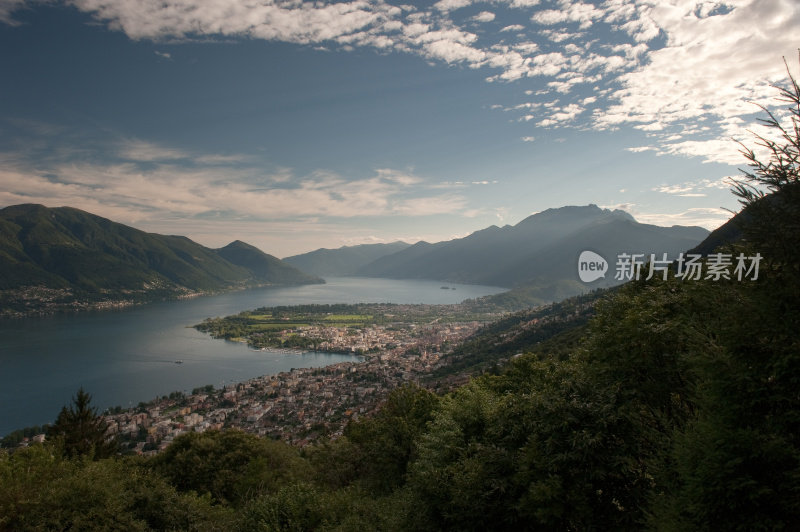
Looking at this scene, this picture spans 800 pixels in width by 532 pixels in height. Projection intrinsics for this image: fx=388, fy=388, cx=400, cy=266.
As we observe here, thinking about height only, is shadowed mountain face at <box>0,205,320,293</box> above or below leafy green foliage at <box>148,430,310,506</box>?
above

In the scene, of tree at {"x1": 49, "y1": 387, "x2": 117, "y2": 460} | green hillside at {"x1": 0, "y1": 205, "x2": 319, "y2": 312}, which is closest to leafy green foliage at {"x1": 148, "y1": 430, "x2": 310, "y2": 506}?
tree at {"x1": 49, "y1": 387, "x2": 117, "y2": 460}

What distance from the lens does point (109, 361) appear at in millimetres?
65562

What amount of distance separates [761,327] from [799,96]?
9.67ft

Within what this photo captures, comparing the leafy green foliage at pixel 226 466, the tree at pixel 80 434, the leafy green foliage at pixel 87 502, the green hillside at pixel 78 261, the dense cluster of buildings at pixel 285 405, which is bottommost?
the dense cluster of buildings at pixel 285 405

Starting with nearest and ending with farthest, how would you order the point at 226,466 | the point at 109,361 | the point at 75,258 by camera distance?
the point at 226,466 < the point at 109,361 < the point at 75,258

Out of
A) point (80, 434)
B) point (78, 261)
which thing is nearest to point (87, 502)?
point (80, 434)

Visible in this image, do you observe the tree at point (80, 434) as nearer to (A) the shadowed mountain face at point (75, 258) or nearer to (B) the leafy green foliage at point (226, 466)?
(B) the leafy green foliage at point (226, 466)

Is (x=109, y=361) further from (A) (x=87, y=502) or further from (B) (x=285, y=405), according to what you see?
(A) (x=87, y=502)

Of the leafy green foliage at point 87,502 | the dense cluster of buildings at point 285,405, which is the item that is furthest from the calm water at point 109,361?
the leafy green foliage at point 87,502

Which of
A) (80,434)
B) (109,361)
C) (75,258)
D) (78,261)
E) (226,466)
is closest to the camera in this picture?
(226,466)

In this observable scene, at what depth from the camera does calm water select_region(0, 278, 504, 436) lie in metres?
49.0

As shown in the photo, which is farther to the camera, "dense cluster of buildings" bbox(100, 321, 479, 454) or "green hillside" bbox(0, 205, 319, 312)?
"green hillside" bbox(0, 205, 319, 312)

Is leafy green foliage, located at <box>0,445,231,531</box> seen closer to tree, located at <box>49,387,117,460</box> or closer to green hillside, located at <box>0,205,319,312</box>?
tree, located at <box>49,387,117,460</box>

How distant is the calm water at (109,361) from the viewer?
161 feet
